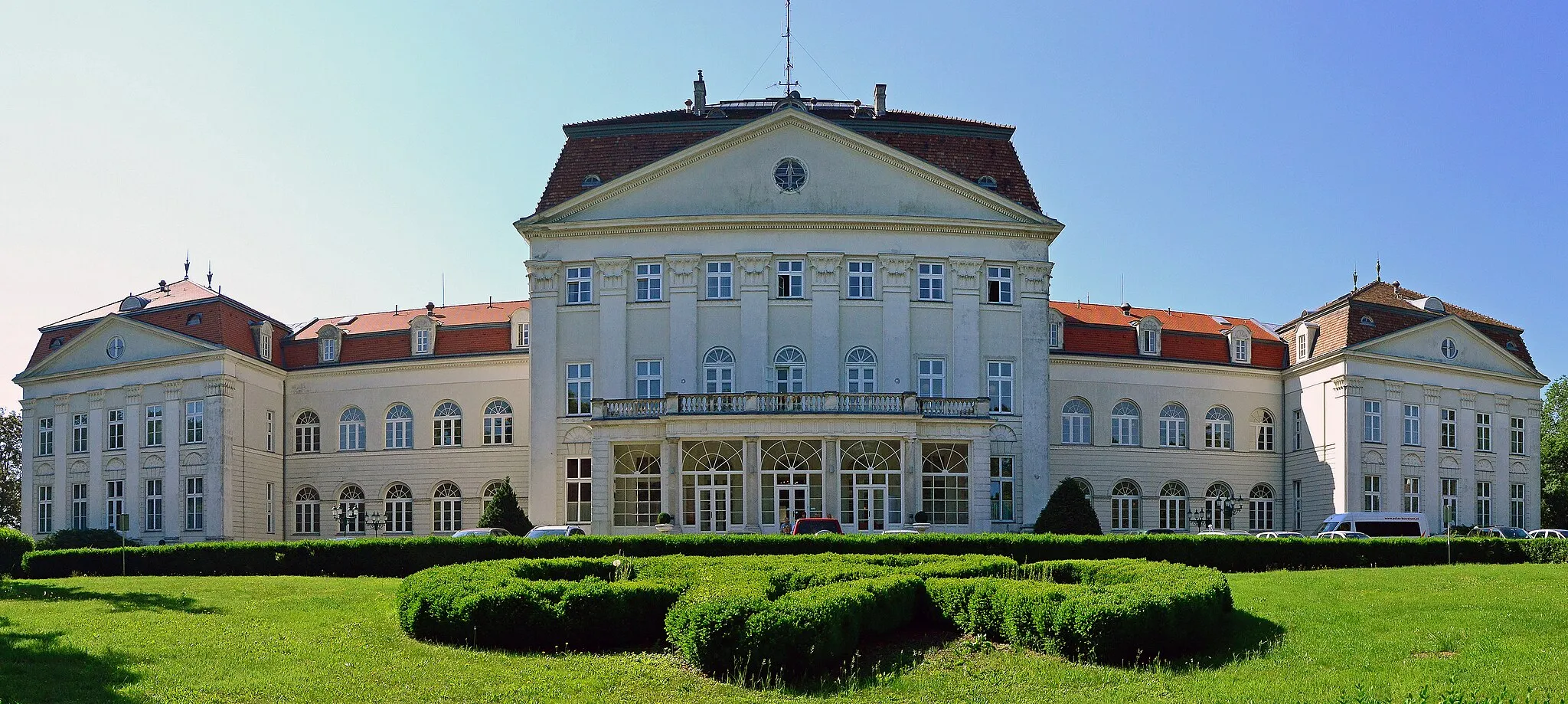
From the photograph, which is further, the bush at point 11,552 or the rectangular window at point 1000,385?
the rectangular window at point 1000,385

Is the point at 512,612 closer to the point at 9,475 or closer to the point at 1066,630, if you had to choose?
the point at 1066,630

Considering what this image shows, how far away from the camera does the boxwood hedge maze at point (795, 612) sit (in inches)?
701

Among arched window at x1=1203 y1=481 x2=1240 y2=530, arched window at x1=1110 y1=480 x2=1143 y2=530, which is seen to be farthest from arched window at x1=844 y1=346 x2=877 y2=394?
arched window at x1=1203 y1=481 x2=1240 y2=530

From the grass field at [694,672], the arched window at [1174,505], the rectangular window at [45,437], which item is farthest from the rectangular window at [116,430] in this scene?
the arched window at [1174,505]

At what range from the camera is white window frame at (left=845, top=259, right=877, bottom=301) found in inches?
1981

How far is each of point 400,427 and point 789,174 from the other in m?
21.0

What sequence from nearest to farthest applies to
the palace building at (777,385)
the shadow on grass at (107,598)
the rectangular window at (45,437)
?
1. the shadow on grass at (107,598)
2. the palace building at (777,385)
3. the rectangular window at (45,437)

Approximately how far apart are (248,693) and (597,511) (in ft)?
102

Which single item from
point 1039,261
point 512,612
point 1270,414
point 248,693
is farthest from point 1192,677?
point 1270,414

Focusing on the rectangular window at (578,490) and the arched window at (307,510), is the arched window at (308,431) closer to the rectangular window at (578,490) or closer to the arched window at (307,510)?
the arched window at (307,510)

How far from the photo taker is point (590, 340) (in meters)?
50.7

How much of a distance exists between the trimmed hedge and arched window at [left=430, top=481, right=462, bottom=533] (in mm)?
21403

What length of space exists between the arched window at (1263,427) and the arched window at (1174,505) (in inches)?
179

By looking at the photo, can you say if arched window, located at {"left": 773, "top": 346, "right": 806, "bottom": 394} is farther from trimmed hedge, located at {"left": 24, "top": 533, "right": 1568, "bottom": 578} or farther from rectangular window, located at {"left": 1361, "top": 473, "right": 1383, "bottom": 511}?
rectangular window, located at {"left": 1361, "top": 473, "right": 1383, "bottom": 511}
